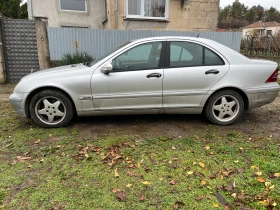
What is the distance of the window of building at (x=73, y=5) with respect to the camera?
12711 mm

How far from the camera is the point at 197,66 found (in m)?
4.03

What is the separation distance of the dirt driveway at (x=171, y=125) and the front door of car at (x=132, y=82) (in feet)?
1.26

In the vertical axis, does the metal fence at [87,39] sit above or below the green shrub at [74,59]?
above

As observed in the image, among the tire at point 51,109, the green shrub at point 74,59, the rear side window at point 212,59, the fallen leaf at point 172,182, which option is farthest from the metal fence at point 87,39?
the fallen leaf at point 172,182

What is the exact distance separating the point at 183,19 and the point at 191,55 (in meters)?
8.55

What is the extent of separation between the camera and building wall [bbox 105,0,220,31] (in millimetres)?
11094

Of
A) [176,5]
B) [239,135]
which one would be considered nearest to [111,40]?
[176,5]

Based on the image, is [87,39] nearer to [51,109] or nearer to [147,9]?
[147,9]

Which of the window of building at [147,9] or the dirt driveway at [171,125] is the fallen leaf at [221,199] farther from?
the window of building at [147,9]

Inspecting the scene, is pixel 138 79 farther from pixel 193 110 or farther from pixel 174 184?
pixel 174 184

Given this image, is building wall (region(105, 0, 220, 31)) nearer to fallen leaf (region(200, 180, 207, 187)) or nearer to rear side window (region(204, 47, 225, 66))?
rear side window (region(204, 47, 225, 66))

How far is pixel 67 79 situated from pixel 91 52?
5.93 m

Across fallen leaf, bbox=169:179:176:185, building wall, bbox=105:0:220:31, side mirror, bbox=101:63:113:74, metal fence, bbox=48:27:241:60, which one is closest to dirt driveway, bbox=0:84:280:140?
side mirror, bbox=101:63:113:74

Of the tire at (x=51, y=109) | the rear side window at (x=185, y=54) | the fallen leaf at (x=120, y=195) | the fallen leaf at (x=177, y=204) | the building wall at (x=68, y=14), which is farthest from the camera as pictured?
the building wall at (x=68, y=14)
